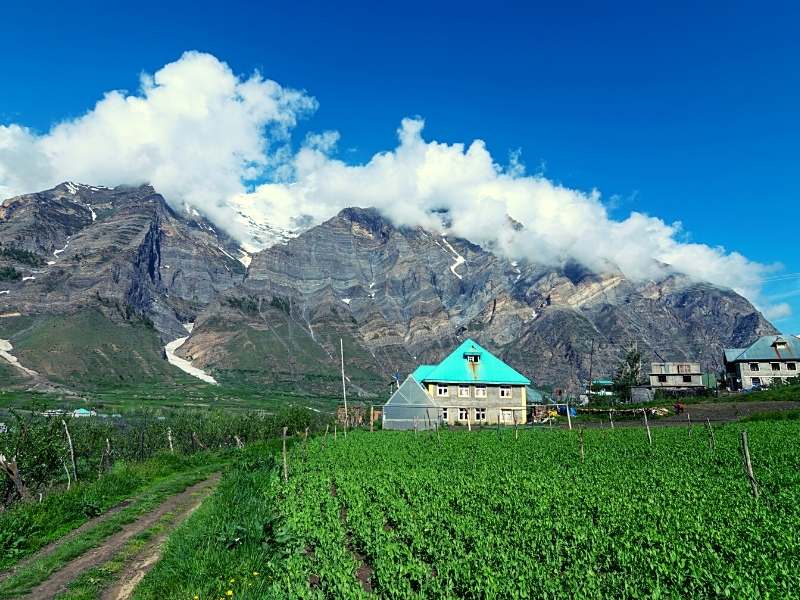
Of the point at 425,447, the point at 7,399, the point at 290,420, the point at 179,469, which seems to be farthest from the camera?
the point at 7,399

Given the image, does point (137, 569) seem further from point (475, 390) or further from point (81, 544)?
point (475, 390)

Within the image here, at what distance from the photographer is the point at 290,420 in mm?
72750

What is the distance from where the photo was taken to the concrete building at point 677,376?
115250 mm

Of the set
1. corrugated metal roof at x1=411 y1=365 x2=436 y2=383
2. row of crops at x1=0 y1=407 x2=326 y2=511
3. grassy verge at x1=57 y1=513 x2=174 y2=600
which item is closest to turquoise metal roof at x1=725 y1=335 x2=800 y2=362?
corrugated metal roof at x1=411 y1=365 x2=436 y2=383

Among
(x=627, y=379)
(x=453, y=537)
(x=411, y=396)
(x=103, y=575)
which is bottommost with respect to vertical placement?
(x=103, y=575)

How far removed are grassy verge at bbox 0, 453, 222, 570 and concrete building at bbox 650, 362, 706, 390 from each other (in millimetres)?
108801

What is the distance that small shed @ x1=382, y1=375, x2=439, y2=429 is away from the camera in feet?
215

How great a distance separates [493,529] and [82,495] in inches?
680

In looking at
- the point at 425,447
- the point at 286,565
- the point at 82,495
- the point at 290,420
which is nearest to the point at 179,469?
the point at 82,495

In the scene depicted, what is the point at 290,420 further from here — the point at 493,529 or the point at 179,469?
the point at 493,529

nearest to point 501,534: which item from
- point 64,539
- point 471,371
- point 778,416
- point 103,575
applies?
point 103,575

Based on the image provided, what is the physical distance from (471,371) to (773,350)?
195 ft

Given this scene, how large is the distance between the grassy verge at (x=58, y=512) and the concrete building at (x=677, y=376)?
10880 cm

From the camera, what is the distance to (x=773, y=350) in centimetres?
9650
